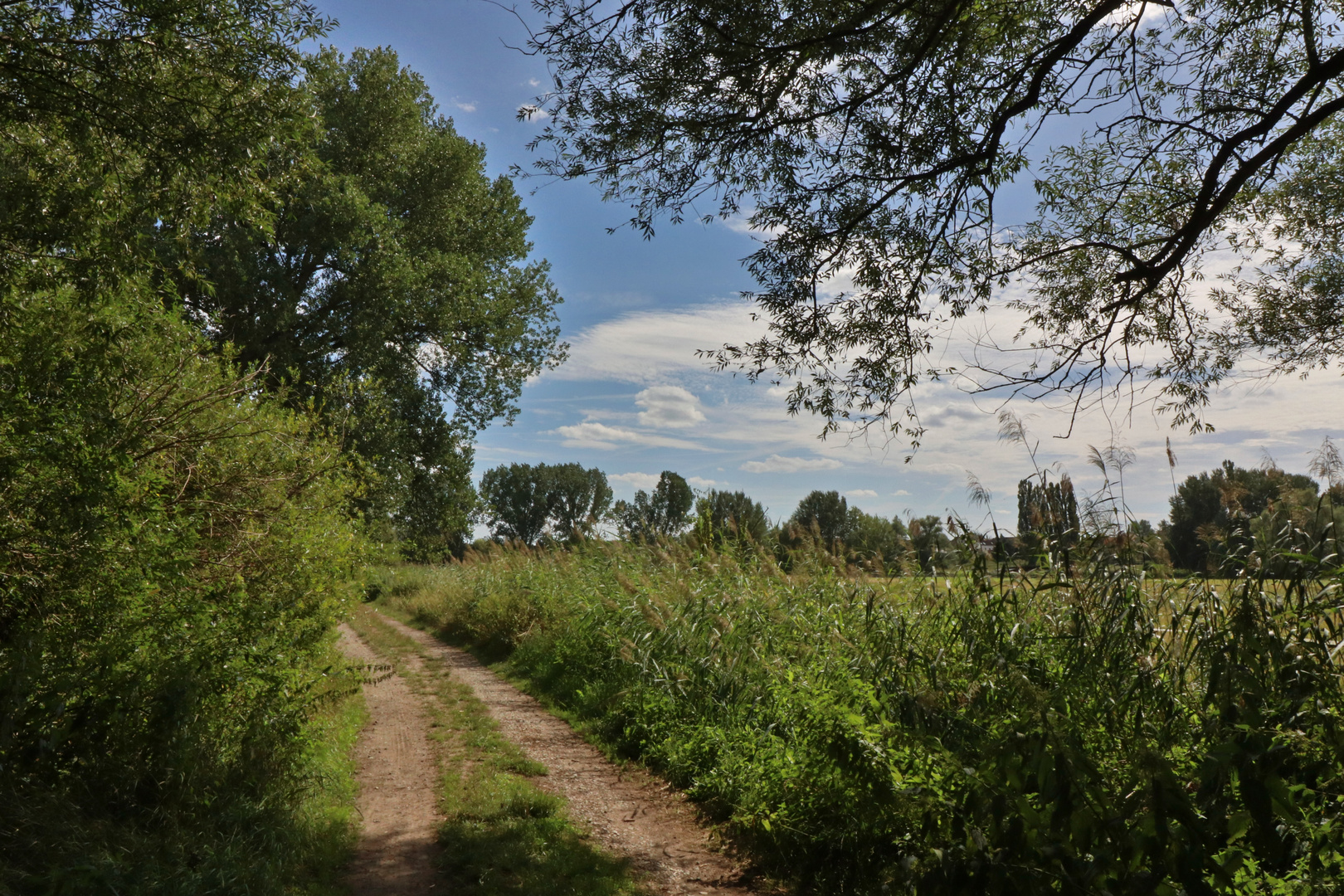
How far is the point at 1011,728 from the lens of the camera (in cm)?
374

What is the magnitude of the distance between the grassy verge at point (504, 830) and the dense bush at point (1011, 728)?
1.19 metres

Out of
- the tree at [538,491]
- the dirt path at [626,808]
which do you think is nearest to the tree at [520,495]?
the tree at [538,491]

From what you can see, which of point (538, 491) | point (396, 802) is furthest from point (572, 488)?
point (396, 802)

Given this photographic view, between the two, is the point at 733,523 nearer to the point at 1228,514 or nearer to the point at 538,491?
the point at 1228,514

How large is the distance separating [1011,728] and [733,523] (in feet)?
24.0

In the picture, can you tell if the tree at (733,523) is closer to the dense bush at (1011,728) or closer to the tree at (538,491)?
the dense bush at (1011,728)

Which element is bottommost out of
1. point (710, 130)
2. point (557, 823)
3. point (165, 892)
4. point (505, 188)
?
point (557, 823)

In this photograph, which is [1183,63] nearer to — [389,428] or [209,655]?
[209,655]

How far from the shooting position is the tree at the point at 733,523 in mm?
11086

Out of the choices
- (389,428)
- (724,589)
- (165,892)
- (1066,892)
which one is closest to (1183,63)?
(724,589)

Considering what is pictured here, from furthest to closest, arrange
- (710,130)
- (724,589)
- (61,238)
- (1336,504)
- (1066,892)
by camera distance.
Answer: (724,589), (710,130), (61,238), (1336,504), (1066,892)

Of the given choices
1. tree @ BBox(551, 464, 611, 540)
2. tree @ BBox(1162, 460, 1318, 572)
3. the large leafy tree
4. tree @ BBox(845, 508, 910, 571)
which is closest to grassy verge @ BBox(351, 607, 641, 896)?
tree @ BBox(845, 508, 910, 571)

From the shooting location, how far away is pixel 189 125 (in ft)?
18.4

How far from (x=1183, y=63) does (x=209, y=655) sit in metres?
10.3
